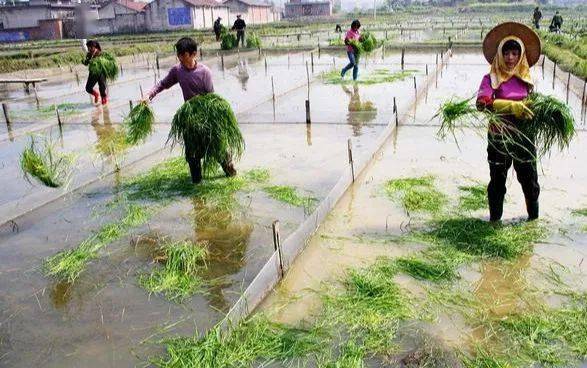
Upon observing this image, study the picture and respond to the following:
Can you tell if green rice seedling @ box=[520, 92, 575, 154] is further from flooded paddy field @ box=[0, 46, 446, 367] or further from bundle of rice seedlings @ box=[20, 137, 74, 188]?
bundle of rice seedlings @ box=[20, 137, 74, 188]

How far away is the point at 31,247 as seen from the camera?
4.37 meters

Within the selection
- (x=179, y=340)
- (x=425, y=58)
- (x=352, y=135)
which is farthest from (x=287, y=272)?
(x=425, y=58)

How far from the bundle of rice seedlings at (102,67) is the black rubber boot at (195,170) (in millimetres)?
5858

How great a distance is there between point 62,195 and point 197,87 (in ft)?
A: 5.79

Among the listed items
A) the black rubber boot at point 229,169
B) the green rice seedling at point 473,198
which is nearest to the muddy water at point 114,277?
the black rubber boot at point 229,169

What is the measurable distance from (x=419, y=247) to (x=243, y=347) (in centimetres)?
174

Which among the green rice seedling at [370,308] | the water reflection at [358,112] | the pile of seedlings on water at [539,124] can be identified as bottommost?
→ the green rice seedling at [370,308]

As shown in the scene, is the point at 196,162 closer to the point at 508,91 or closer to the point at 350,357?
the point at 508,91

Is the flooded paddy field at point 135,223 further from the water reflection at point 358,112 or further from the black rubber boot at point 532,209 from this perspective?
the black rubber boot at point 532,209

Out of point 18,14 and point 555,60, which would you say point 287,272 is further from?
point 18,14

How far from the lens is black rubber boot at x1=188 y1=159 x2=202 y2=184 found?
5.45m

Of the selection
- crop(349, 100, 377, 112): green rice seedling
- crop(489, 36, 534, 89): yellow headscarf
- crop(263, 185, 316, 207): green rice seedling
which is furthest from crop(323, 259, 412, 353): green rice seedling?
crop(349, 100, 377, 112): green rice seedling

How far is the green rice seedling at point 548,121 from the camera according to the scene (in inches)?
158

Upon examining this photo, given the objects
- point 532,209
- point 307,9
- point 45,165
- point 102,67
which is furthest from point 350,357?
point 307,9
